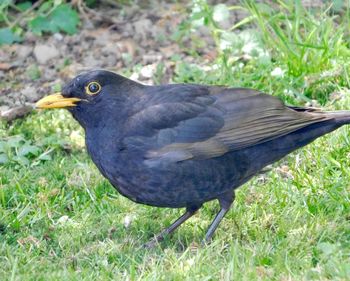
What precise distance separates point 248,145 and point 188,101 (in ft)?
1.61

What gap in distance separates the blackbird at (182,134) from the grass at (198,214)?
31cm

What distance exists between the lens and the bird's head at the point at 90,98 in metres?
6.12

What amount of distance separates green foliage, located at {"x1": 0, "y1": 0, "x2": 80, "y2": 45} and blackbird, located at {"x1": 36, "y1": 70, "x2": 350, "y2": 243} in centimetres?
298

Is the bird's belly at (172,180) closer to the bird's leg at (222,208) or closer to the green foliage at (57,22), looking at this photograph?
the bird's leg at (222,208)

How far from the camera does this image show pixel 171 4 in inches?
382

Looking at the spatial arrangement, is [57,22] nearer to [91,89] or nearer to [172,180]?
[91,89]

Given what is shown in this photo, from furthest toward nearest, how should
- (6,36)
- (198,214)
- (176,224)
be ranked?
(6,36)
(198,214)
(176,224)

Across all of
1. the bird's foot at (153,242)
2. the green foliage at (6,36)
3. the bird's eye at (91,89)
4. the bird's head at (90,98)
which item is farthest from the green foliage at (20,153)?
the green foliage at (6,36)

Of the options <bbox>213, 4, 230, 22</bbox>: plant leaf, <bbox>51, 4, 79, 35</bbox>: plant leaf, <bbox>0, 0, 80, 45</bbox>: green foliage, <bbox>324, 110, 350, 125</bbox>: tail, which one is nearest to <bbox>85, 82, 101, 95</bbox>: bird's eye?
<bbox>324, 110, 350, 125</bbox>: tail

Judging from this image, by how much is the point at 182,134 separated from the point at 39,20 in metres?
3.58

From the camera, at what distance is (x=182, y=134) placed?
236 inches

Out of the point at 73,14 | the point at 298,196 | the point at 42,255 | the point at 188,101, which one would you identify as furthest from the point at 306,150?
→ the point at 73,14

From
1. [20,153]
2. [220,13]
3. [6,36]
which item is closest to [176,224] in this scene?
[20,153]

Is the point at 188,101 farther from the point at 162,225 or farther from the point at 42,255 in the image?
the point at 42,255
